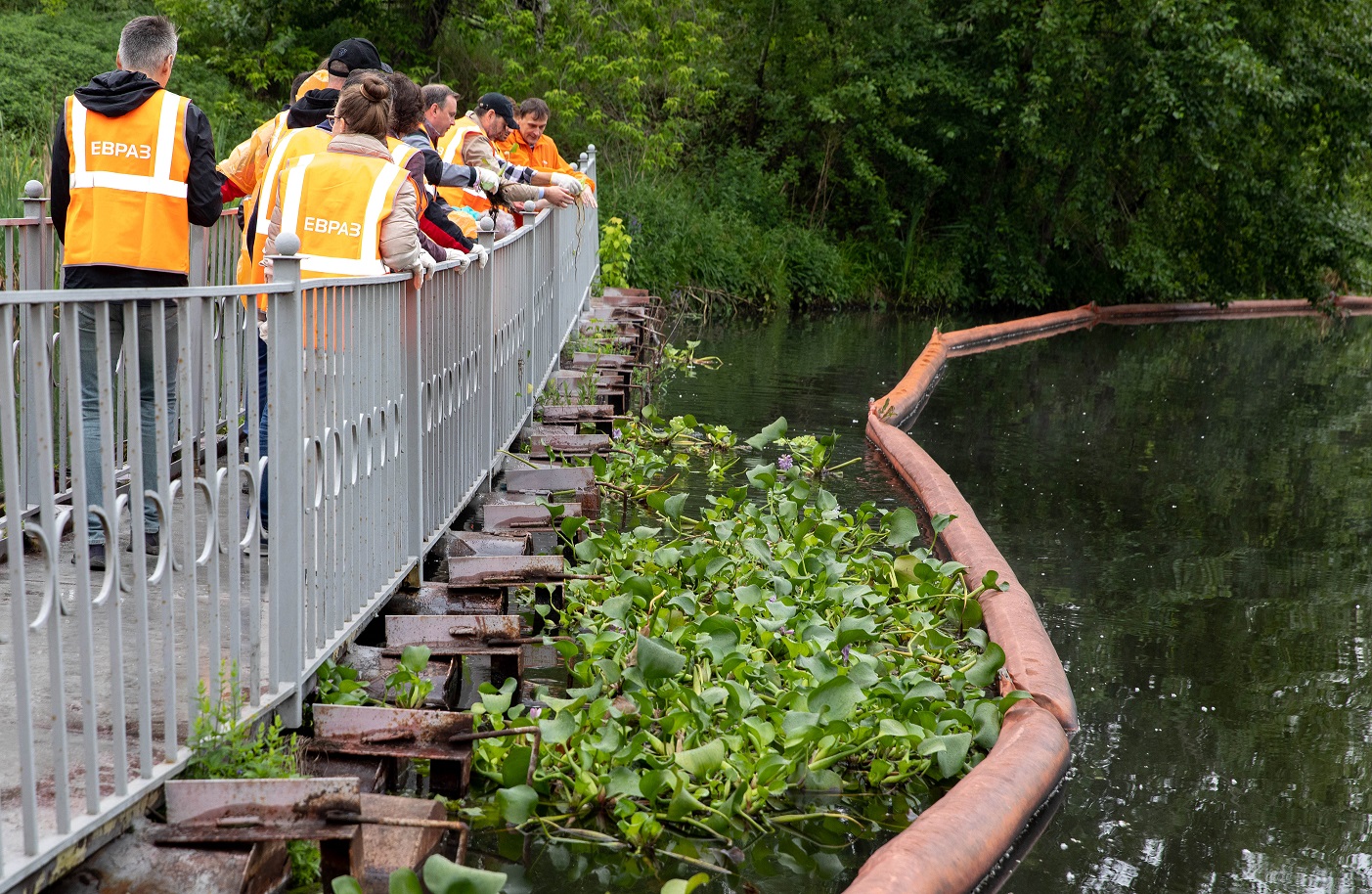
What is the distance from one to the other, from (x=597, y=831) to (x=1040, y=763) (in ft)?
4.33

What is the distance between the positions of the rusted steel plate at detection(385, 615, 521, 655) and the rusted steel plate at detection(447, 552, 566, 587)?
42 cm

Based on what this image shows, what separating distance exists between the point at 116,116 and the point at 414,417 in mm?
1466

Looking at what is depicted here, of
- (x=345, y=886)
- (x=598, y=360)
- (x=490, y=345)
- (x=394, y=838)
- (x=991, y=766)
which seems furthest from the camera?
(x=598, y=360)

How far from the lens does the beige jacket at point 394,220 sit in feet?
15.5

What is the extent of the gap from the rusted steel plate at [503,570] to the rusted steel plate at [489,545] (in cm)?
33

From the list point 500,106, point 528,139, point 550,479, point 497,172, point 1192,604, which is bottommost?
point 1192,604

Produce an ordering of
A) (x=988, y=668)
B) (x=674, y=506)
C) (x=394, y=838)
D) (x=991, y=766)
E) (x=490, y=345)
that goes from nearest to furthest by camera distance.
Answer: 1. (x=394, y=838)
2. (x=991, y=766)
3. (x=988, y=668)
4. (x=674, y=506)
5. (x=490, y=345)

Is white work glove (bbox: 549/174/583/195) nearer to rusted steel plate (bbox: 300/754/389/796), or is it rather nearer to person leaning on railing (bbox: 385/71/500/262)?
person leaning on railing (bbox: 385/71/500/262)

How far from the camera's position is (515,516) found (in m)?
5.88

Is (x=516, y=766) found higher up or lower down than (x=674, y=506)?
lower down

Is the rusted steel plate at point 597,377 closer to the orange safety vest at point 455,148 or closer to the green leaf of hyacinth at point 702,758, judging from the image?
the orange safety vest at point 455,148

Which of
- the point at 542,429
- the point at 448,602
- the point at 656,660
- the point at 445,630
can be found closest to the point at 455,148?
the point at 542,429

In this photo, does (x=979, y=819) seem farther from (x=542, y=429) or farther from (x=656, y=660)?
(x=542, y=429)

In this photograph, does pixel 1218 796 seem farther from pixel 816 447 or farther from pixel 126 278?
pixel 816 447
